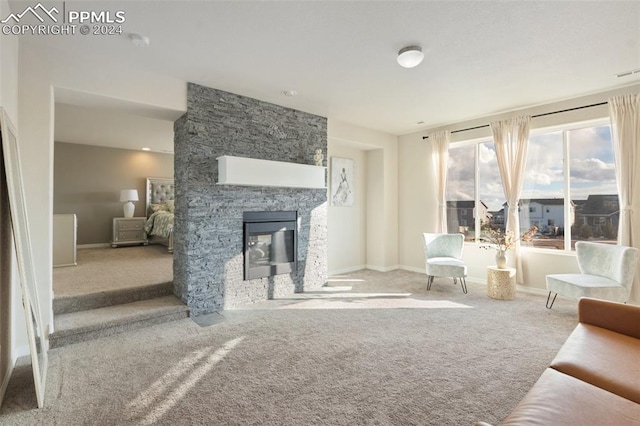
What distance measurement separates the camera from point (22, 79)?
2.62 m

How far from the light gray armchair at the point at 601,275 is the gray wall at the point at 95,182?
331 inches

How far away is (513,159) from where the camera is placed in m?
4.54

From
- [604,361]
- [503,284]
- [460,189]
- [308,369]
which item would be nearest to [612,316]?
[604,361]

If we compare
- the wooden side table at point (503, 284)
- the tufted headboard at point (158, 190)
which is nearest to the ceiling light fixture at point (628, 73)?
the wooden side table at point (503, 284)

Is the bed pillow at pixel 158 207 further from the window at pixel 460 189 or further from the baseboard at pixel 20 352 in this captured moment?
the window at pixel 460 189

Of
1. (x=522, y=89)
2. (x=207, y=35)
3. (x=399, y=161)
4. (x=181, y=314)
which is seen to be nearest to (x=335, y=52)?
(x=207, y=35)

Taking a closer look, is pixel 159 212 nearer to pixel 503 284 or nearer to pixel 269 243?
pixel 269 243

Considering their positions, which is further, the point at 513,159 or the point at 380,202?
the point at 380,202

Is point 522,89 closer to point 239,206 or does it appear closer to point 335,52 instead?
point 335,52

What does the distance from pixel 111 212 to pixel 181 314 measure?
16.9 feet

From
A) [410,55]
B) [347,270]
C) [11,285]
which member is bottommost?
[347,270]

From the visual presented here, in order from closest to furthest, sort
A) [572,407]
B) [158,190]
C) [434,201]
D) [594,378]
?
[572,407] < [594,378] < [434,201] < [158,190]

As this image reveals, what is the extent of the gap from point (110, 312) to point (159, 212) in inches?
158

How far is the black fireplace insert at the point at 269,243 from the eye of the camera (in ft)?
13.0
